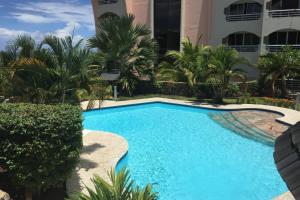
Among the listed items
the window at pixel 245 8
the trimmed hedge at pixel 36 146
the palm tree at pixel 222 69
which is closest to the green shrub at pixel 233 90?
the palm tree at pixel 222 69

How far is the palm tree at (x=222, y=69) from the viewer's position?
2209 centimetres

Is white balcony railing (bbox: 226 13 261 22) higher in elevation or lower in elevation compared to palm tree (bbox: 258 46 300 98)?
higher

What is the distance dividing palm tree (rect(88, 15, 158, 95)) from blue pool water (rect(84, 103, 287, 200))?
265 inches

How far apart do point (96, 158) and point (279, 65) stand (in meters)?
16.2

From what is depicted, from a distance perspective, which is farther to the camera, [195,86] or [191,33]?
[191,33]

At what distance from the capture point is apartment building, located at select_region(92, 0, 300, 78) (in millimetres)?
26094

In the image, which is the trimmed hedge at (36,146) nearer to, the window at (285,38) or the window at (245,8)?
the window at (285,38)

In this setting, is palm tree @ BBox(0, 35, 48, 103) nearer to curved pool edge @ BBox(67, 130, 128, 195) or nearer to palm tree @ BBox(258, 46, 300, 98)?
curved pool edge @ BBox(67, 130, 128, 195)

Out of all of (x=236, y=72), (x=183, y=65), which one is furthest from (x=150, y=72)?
(x=236, y=72)

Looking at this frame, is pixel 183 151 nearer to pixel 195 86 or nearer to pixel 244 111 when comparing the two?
pixel 244 111

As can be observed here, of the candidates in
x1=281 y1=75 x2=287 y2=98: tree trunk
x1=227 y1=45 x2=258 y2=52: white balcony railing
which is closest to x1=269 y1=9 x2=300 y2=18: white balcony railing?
x1=227 y1=45 x2=258 y2=52: white balcony railing

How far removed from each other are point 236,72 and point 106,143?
42.2ft

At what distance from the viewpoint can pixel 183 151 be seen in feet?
44.5

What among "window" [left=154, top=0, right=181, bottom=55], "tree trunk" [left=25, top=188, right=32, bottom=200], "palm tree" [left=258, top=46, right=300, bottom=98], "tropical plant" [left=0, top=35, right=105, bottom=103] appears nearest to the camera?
"tree trunk" [left=25, top=188, right=32, bottom=200]
